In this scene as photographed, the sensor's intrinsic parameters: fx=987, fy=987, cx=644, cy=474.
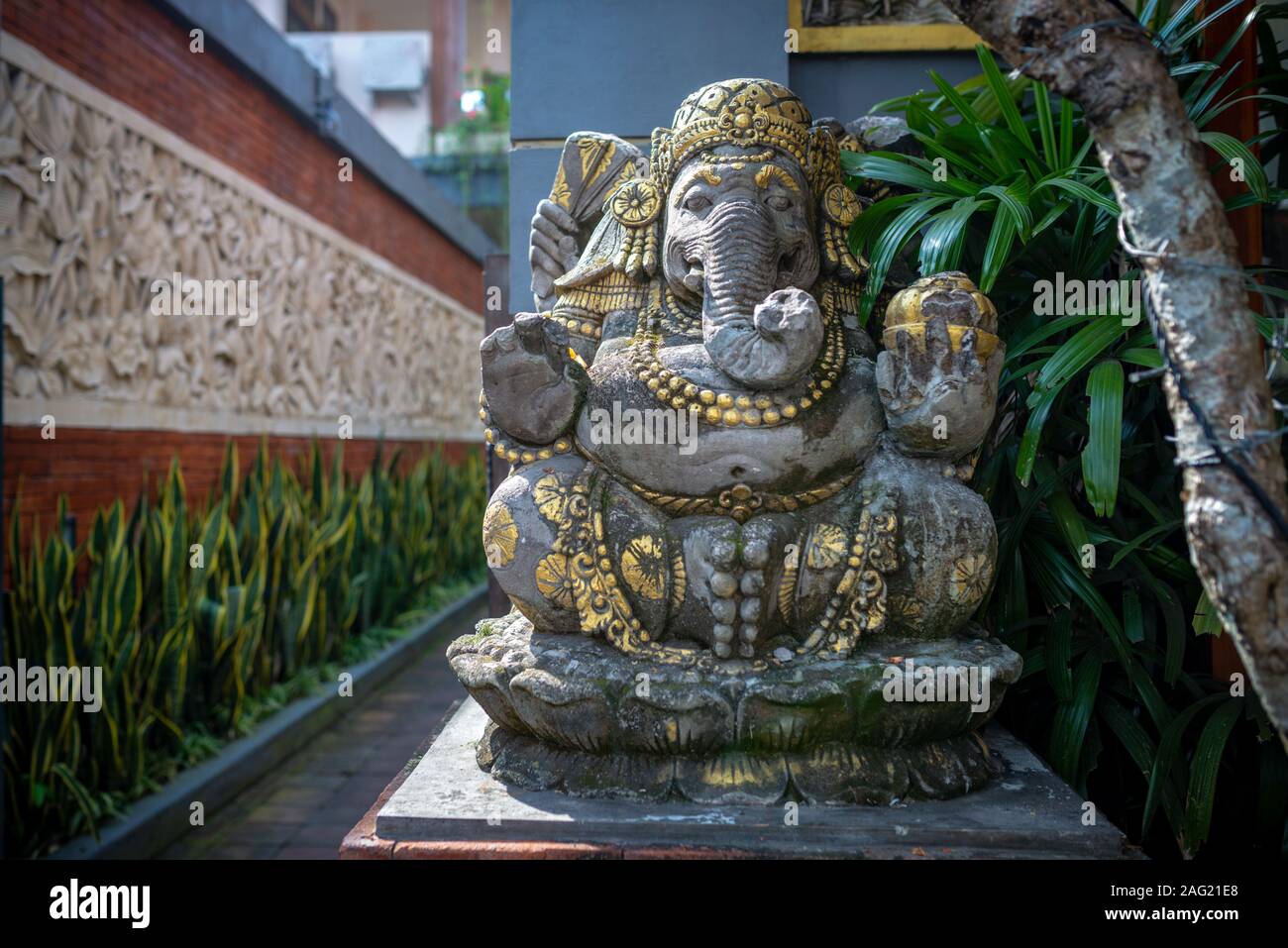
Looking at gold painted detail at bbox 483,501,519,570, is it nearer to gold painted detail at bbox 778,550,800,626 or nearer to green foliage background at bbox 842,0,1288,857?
gold painted detail at bbox 778,550,800,626

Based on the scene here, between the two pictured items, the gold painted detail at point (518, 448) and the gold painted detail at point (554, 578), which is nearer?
the gold painted detail at point (554, 578)

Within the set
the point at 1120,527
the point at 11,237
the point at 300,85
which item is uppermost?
the point at 300,85

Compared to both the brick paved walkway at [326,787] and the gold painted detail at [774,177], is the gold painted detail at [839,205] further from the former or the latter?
the brick paved walkway at [326,787]

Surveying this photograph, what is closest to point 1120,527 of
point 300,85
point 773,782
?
point 773,782

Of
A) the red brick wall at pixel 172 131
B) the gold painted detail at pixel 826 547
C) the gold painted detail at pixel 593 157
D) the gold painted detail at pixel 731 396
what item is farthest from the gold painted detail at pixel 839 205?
the red brick wall at pixel 172 131

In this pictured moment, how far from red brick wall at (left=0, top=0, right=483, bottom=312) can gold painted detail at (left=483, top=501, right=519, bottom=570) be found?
329 centimetres

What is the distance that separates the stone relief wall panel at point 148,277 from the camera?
13.1 feet

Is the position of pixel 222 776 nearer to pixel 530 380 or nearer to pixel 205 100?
pixel 530 380

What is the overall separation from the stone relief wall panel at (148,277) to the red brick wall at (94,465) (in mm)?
100

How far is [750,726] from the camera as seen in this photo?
2.02m

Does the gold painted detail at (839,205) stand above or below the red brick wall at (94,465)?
above

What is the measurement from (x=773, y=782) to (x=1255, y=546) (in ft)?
3.39

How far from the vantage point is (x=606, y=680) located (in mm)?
2051
